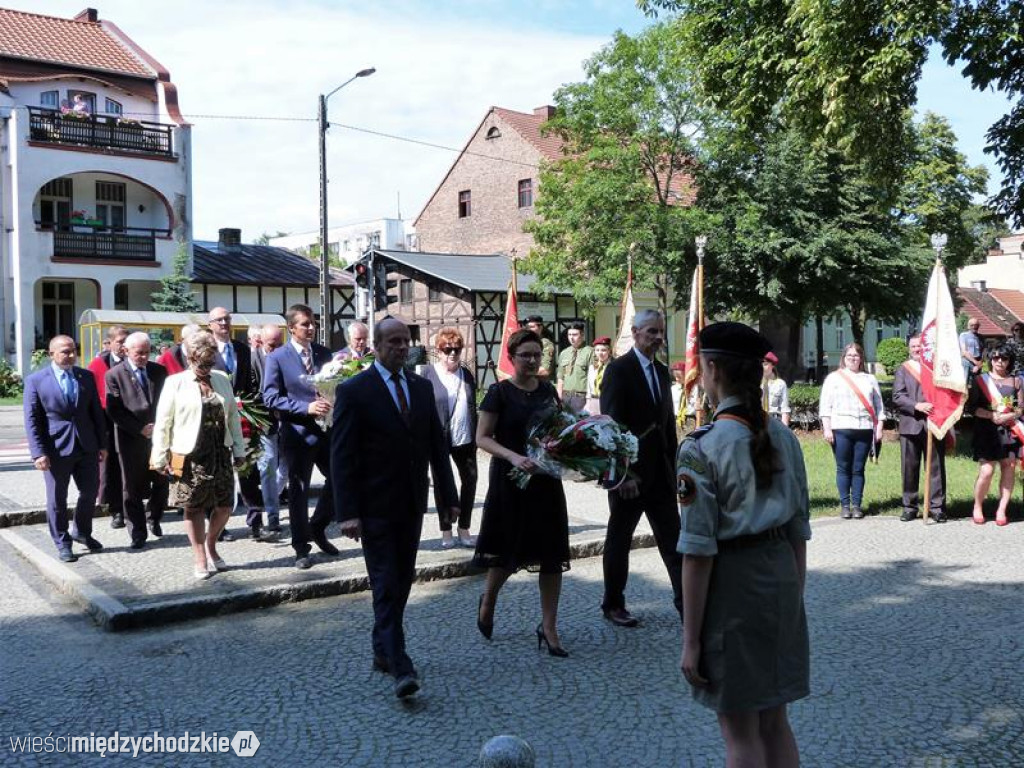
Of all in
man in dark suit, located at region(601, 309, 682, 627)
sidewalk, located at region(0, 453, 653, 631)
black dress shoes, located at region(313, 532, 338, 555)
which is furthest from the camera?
black dress shoes, located at region(313, 532, 338, 555)

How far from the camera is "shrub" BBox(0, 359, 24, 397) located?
110 ft

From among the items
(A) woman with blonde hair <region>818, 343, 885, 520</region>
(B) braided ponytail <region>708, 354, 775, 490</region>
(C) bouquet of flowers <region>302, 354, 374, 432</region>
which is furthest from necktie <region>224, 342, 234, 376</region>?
(B) braided ponytail <region>708, 354, 775, 490</region>

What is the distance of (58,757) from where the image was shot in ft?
14.7

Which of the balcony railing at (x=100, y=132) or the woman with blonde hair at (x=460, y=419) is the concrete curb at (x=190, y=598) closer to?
the woman with blonde hair at (x=460, y=419)

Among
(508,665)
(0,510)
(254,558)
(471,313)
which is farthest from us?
(471,313)

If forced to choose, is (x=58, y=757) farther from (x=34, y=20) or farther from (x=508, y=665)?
(x=34, y=20)

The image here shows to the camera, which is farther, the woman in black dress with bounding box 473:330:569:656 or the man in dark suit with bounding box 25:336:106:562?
the man in dark suit with bounding box 25:336:106:562

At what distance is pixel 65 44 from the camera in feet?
130

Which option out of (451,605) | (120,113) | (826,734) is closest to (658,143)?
(120,113)

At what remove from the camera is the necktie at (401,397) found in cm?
552

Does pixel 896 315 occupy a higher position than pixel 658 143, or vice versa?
pixel 658 143

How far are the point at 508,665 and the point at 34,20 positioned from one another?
42356 mm

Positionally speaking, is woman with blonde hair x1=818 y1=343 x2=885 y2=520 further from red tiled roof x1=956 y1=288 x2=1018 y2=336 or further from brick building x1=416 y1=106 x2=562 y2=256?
red tiled roof x1=956 y1=288 x2=1018 y2=336

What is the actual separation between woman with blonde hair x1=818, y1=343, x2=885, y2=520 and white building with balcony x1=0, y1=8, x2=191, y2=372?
31.2 m
